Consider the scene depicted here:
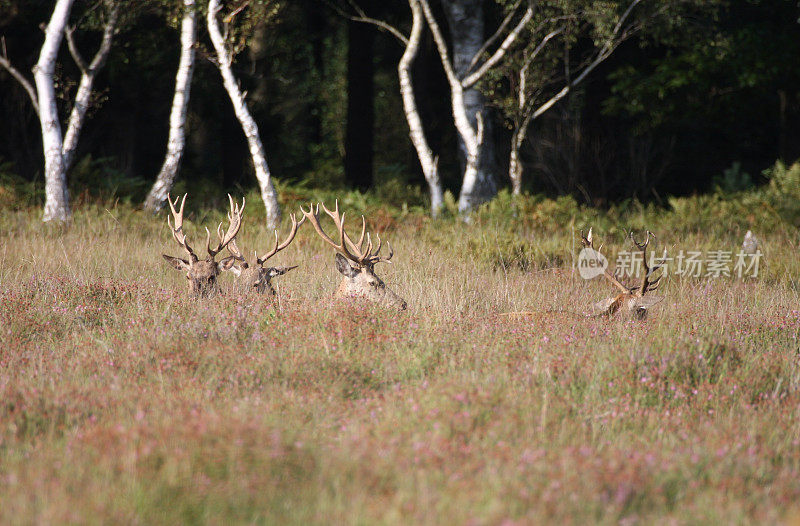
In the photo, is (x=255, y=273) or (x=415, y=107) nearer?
(x=255, y=273)

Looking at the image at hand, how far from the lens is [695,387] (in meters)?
5.56

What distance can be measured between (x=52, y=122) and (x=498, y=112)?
9.24 meters

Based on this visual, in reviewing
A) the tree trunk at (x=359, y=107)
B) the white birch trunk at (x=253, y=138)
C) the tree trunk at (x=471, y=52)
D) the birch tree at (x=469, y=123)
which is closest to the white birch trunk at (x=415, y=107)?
the birch tree at (x=469, y=123)

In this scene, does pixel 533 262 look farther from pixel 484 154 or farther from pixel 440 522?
pixel 440 522

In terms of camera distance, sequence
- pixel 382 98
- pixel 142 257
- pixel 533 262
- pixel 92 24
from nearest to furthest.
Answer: pixel 142 257, pixel 533 262, pixel 92 24, pixel 382 98

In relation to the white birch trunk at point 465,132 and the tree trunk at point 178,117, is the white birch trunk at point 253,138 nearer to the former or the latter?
the tree trunk at point 178,117

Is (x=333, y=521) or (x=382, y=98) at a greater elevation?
(x=382, y=98)

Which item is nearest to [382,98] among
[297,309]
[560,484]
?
[297,309]

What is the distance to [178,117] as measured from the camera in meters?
13.7

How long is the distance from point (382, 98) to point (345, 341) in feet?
89.2

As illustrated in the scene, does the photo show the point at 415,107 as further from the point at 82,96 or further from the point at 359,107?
the point at 82,96

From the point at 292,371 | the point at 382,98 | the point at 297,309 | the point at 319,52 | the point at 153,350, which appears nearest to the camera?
the point at 292,371

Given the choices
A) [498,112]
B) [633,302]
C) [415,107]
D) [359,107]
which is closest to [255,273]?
[633,302]
